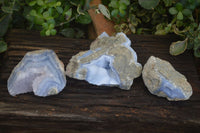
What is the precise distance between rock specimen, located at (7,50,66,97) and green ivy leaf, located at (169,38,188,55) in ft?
1.96

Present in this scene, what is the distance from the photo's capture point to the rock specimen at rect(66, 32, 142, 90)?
1148mm

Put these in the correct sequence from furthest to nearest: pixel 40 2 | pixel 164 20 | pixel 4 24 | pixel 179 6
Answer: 1. pixel 164 20
2. pixel 4 24
3. pixel 179 6
4. pixel 40 2

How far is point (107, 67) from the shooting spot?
3.87 ft

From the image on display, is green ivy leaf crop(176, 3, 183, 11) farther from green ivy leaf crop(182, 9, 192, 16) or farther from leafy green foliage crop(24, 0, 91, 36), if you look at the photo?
leafy green foliage crop(24, 0, 91, 36)

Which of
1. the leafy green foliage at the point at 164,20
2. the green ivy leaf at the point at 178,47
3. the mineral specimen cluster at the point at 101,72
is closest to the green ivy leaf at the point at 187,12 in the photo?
the leafy green foliage at the point at 164,20

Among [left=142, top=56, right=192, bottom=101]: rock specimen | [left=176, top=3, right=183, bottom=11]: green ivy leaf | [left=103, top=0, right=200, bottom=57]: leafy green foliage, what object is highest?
[left=176, top=3, right=183, bottom=11]: green ivy leaf

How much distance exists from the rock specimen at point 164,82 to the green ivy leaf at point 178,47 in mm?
191

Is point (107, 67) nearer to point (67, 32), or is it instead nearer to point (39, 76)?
point (39, 76)

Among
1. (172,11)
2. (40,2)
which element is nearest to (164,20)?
(172,11)

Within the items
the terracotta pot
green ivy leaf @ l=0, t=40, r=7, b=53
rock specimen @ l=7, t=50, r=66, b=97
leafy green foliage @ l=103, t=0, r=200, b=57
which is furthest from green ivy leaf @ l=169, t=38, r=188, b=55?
green ivy leaf @ l=0, t=40, r=7, b=53

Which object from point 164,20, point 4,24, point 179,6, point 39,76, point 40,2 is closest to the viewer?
point 39,76

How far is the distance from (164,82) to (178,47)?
31cm

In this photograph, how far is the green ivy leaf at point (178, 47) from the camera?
4.33ft

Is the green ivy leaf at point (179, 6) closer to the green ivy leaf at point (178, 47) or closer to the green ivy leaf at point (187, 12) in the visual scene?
the green ivy leaf at point (187, 12)
